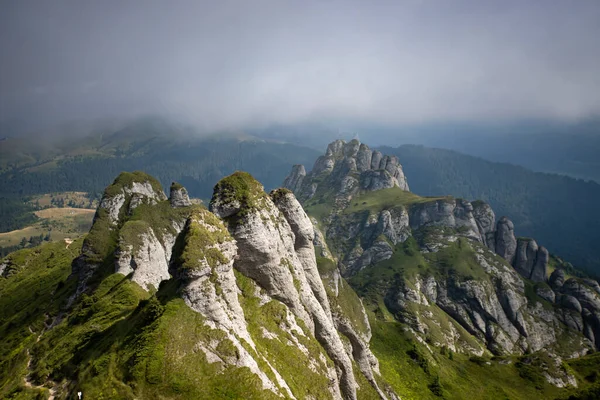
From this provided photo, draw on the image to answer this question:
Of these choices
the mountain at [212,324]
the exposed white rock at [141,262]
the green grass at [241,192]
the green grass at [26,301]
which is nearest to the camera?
the mountain at [212,324]

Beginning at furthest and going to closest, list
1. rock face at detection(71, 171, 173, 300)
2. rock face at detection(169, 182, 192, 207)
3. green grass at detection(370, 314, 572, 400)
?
rock face at detection(169, 182, 192, 207)
green grass at detection(370, 314, 572, 400)
rock face at detection(71, 171, 173, 300)

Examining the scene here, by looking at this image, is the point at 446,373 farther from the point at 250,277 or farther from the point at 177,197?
the point at 177,197

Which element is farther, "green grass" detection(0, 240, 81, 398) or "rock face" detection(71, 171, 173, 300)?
"rock face" detection(71, 171, 173, 300)

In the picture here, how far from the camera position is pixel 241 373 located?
3331 cm

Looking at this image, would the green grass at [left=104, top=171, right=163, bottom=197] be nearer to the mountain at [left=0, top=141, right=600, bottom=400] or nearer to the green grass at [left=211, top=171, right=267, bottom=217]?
the mountain at [left=0, top=141, right=600, bottom=400]

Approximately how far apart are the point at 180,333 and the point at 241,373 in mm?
7699

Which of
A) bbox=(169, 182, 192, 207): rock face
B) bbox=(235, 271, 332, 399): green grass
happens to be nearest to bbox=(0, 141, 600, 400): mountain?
bbox=(235, 271, 332, 399): green grass

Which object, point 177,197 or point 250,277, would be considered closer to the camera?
point 250,277

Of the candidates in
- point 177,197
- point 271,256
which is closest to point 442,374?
point 271,256

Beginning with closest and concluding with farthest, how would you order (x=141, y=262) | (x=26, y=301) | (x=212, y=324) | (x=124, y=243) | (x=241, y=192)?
(x=212, y=324) < (x=241, y=192) < (x=141, y=262) < (x=124, y=243) < (x=26, y=301)

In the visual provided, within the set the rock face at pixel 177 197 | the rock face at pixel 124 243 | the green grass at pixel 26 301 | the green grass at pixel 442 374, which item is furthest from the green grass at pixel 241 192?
the green grass at pixel 442 374

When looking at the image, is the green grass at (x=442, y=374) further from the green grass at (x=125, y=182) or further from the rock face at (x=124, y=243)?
the green grass at (x=125, y=182)

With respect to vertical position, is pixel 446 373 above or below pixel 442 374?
below

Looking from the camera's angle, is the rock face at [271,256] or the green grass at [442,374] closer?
the rock face at [271,256]
